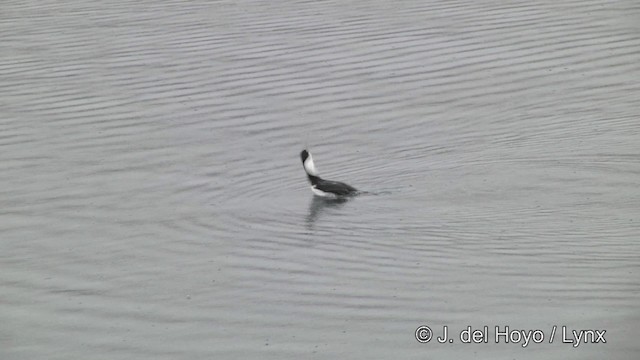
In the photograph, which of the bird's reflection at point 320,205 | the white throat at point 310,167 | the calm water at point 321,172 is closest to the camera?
the calm water at point 321,172

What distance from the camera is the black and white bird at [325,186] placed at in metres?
13.5

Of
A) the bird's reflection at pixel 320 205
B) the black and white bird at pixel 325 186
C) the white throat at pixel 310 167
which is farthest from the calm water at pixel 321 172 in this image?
the white throat at pixel 310 167

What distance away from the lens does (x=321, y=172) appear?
14766 millimetres

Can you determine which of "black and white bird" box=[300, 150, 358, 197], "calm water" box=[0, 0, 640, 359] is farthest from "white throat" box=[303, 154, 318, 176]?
"calm water" box=[0, 0, 640, 359]

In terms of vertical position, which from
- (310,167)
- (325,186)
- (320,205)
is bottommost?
(320,205)

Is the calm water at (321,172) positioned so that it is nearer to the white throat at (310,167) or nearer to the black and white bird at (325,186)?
the black and white bird at (325,186)

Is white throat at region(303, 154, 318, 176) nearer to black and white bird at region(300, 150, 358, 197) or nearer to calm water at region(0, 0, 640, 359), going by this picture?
black and white bird at region(300, 150, 358, 197)

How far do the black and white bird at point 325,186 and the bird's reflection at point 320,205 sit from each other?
0.16ft

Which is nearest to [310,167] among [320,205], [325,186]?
[325,186]

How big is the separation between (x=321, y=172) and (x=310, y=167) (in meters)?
0.66

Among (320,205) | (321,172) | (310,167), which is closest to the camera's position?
(320,205)

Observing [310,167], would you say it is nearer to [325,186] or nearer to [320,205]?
[325,186]

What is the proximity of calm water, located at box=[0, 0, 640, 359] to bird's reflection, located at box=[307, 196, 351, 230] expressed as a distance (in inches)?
1.2

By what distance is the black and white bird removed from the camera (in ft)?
44.4
